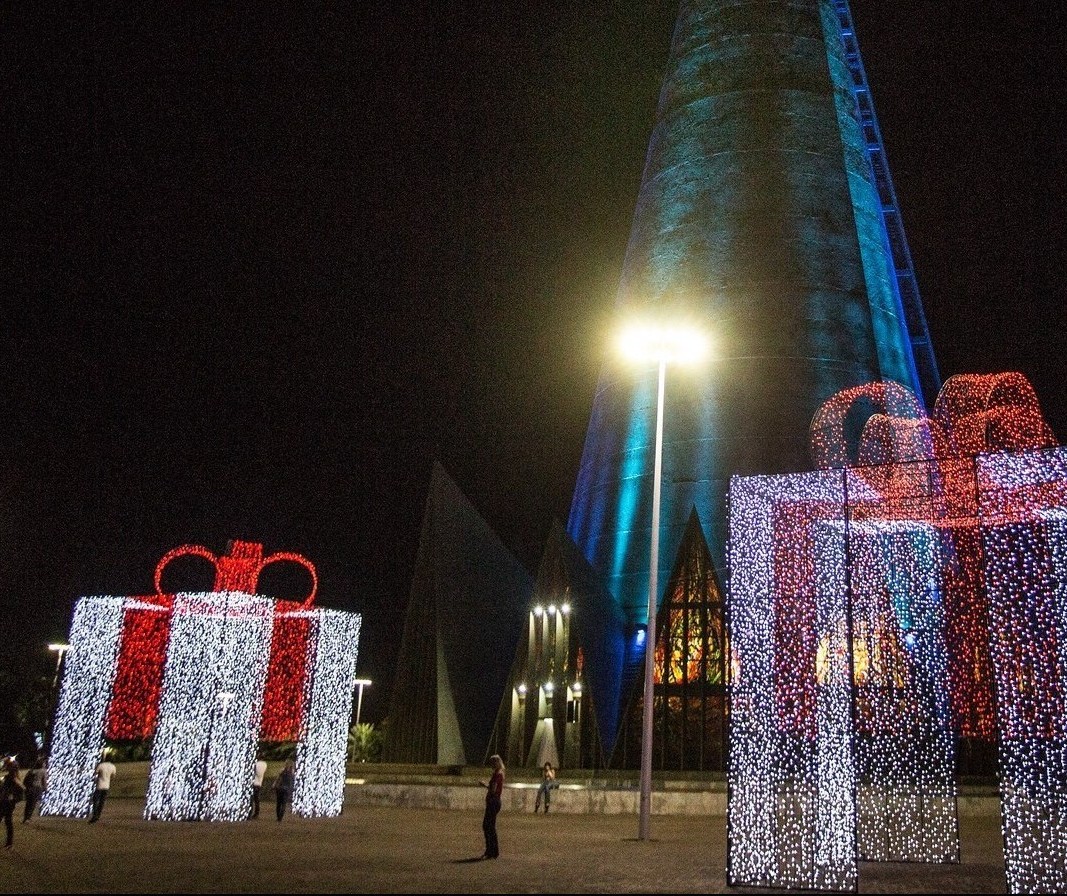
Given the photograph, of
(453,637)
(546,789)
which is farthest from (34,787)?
(453,637)

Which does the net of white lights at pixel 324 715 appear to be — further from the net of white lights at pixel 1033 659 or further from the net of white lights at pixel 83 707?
the net of white lights at pixel 1033 659

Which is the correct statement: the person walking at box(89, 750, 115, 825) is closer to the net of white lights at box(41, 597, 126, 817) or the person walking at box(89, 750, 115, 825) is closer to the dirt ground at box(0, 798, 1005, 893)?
the dirt ground at box(0, 798, 1005, 893)

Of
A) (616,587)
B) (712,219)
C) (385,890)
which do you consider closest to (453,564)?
(616,587)

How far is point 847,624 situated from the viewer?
39.8 ft

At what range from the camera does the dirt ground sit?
440 inches

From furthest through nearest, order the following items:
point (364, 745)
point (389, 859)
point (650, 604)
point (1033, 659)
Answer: point (364, 745) → point (650, 604) → point (1033, 659) → point (389, 859)

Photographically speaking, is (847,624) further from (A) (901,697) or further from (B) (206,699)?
(A) (901,697)

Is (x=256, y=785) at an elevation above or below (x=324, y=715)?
below

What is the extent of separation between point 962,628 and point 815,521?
18921mm

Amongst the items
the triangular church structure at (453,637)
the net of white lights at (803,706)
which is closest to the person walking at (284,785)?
the net of white lights at (803,706)

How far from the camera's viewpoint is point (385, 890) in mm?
10539

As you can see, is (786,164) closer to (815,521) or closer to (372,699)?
(815,521)

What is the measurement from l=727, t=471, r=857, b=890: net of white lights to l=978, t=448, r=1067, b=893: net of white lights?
1.82 m

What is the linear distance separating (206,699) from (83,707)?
2890 millimetres
